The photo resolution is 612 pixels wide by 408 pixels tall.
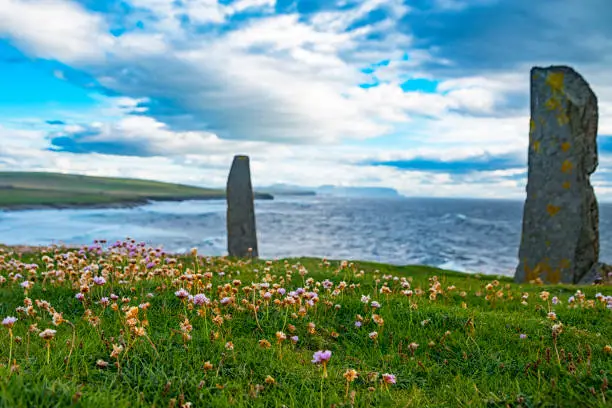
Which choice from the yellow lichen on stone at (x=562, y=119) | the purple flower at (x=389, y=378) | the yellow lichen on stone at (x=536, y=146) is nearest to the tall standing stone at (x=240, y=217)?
the yellow lichen on stone at (x=536, y=146)

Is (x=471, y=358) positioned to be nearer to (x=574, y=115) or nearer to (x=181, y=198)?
(x=574, y=115)

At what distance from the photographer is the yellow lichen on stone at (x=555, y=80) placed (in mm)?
17062

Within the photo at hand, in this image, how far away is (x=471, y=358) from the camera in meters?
5.19

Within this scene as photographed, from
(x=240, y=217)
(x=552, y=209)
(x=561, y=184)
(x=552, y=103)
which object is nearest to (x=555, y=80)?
(x=552, y=103)

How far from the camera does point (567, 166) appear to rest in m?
16.5

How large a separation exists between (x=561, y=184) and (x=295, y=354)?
14873 mm

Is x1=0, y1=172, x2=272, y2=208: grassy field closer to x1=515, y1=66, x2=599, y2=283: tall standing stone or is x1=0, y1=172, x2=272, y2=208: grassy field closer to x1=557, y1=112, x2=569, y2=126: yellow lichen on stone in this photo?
x1=515, y1=66, x2=599, y2=283: tall standing stone

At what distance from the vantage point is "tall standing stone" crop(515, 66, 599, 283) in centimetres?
1639

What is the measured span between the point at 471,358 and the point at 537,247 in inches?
529

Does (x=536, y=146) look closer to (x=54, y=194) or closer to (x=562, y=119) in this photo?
(x=562, y=119)

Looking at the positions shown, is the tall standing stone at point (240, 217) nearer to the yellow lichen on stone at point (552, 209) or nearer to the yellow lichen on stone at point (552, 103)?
the yellow lichen on stone at point (552, 209)

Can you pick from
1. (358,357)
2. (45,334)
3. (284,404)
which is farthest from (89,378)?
(358,357)

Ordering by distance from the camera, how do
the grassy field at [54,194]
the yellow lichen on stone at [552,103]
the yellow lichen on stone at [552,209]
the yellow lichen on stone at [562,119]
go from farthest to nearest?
the grassy field at [54,194] < the yellow lichen on stone at [552,103] < the yellow lichen on stone at [562,119] < the yellow lichen on stone at [552,209]

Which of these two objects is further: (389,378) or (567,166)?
(567,166)
